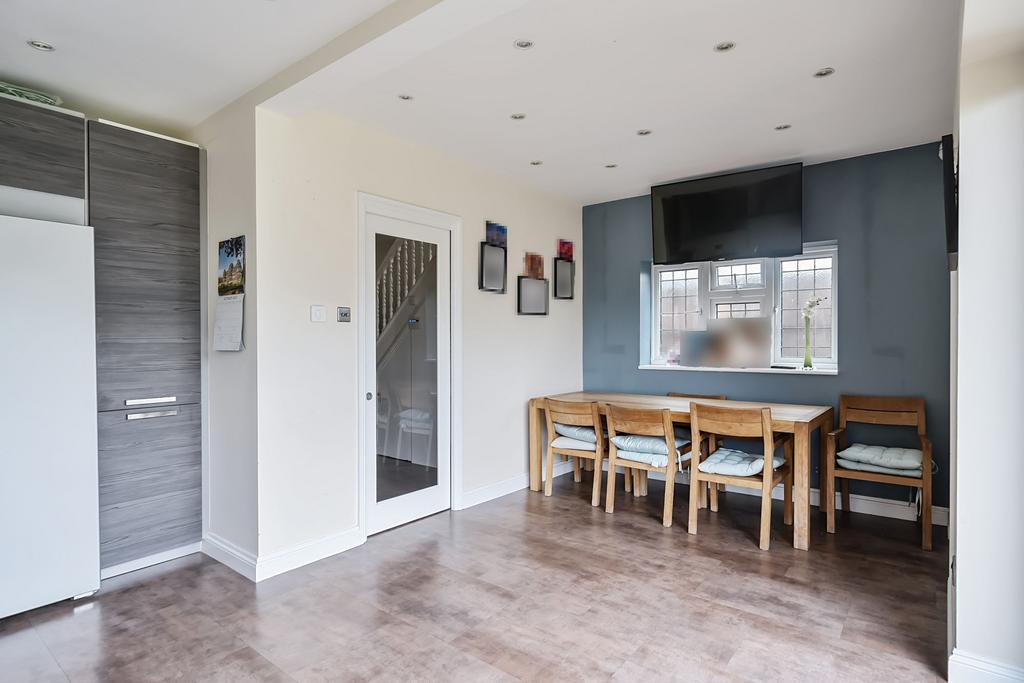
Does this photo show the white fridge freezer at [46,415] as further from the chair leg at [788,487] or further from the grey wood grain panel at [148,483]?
the chair leg at [788,487]

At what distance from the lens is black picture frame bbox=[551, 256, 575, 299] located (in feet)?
16.9

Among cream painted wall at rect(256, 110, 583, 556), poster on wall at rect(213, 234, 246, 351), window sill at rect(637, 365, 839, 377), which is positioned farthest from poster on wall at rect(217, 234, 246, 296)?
window sill at rect(637, 365, 839, 377)

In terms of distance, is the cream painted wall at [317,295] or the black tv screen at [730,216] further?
the black tv screen at [730,216]

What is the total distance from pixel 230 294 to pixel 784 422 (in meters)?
3.38

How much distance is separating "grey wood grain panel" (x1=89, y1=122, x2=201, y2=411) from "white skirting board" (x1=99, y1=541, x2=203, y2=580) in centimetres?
88

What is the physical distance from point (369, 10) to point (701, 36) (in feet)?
4.73

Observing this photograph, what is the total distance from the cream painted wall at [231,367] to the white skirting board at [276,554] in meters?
0.04

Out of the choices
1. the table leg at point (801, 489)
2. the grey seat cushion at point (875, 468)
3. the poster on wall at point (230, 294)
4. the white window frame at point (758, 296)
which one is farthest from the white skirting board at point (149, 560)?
the grey seat cushion at point (875, 468)

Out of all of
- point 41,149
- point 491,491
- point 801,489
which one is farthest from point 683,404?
point 41,149

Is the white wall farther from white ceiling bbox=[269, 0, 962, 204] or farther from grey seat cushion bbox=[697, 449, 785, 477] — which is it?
grey seat cushion bbox=[697, 449, 785, 477]

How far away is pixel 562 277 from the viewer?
17.1 ft

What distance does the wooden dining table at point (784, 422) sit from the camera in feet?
10.9

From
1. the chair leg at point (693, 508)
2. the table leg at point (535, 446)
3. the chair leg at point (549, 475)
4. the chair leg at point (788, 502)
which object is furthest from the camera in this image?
the table leg at point (535, 446)

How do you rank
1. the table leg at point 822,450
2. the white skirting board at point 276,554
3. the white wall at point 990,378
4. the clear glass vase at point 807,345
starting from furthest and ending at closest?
the clear glass vase at point 807,345, the table leg at point 822,450, the white skirting board at point 276,554, the white wall at point 990,378
